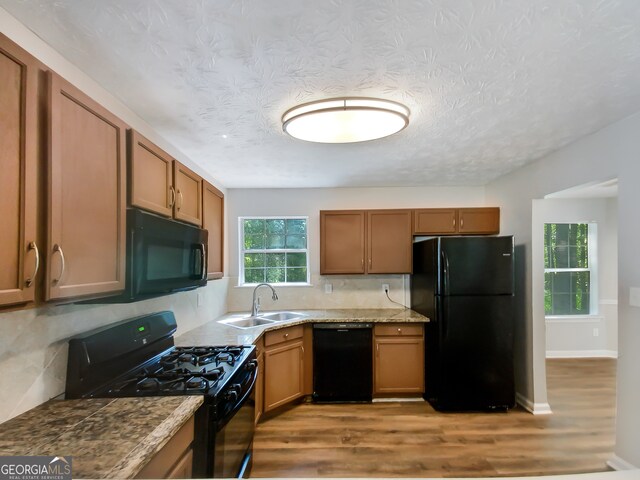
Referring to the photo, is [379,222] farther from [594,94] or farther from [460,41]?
[460,41]

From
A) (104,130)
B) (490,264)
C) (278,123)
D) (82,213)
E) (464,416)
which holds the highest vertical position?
(278,123)

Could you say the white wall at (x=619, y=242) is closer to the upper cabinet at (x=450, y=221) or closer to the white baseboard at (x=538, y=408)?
the white baseboard at (x=538, y=408)

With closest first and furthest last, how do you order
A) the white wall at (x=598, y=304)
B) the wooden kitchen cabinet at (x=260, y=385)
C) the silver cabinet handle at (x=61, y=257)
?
the silver cabinet handle at (x=61, y=257) → the wooden kitchen cabinet at (x=260, y=385) → the white wall at (x=598, y=304)

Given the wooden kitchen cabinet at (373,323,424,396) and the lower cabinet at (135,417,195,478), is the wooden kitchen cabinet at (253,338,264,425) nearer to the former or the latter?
the wooden kitchen cabinet at (373,323,424,396)

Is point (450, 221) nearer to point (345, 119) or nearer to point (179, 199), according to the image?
point (345, 119)

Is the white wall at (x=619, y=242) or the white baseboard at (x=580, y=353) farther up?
the white wall at (x=619, y=242)

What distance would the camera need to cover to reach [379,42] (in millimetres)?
1264

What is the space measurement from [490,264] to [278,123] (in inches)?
90.3

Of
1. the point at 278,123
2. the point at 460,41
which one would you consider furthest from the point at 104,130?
the point at 460,41

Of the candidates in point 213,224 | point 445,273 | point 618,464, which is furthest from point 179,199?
point 618,464

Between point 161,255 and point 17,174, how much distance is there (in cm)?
77

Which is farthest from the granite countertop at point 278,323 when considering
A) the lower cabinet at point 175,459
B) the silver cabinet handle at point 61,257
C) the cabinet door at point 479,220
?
the silver cabinet handle at point 61,257

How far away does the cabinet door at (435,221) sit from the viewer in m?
3.54

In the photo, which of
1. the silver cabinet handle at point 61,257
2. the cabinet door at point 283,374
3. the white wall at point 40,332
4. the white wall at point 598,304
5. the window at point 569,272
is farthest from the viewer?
the window at point 569,272
